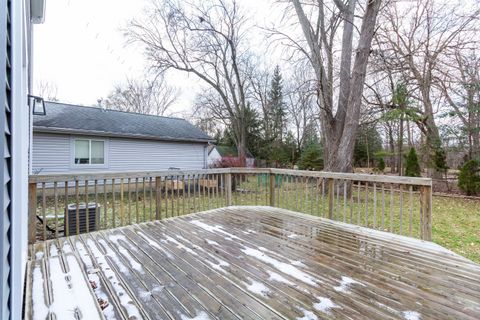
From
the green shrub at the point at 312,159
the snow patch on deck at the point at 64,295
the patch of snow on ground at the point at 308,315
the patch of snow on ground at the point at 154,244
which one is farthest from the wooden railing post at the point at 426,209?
the green shrub at the point at 312,159

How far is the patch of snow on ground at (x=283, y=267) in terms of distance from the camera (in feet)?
7.88

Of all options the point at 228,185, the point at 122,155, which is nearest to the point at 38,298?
the point at 228,185

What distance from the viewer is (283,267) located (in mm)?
2648

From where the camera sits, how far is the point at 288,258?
9.43 ft

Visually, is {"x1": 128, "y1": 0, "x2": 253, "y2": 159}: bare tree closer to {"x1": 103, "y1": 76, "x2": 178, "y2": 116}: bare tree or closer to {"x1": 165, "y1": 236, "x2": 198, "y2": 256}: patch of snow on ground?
{"x1": 103, "y1": 76, "x2": 178, "y2": 116}: bare tree

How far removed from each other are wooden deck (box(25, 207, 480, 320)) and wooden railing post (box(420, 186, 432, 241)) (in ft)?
0.48

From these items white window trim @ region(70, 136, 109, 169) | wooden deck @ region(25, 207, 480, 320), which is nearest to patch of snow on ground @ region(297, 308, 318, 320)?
wooden deck @ region(25, 207, 480, 320)

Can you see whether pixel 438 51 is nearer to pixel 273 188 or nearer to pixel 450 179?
pixel 450 179

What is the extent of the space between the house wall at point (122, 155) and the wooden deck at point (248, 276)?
6967 mm

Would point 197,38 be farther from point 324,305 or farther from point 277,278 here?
point 324,305

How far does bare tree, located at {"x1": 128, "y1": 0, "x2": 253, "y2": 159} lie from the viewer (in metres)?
11.3

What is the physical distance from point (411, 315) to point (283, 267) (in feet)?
3.53

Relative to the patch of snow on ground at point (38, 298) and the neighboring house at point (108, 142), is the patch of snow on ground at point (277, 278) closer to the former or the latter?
the patch of snow on ground at point (38, 298)

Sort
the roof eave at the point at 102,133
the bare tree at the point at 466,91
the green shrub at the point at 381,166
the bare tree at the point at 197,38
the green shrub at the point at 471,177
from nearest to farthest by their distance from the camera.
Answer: the roof eave at the point at 102,133
the green shrub at the point at 471,177
the bare tree at the point at 466,91
the bare tree at the point at 197,38
the green shrub at the point at 381,166
